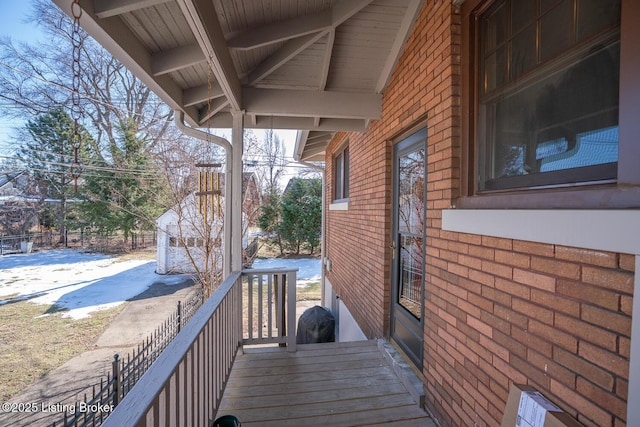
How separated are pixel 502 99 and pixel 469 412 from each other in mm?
1746

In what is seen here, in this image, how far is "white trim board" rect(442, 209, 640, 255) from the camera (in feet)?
2.73

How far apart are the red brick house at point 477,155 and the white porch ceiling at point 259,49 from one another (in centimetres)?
2

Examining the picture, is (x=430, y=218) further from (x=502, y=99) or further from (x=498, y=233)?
(x=502, y=99)

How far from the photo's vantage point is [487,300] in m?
1.49

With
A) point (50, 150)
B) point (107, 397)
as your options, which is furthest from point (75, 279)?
point (107, 397)

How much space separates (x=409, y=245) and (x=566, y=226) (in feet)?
5.49

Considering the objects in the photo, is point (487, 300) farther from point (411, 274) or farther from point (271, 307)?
point (271, 307)

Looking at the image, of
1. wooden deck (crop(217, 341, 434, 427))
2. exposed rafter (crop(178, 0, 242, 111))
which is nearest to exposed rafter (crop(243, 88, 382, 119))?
exposed rafter (crop(178, 0, 242, 111))

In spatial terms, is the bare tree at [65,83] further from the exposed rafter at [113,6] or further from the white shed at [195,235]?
the white shed at [195,235]

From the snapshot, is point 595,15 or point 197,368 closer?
point 595,15

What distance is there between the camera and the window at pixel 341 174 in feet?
17.5

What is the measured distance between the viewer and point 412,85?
240 cm

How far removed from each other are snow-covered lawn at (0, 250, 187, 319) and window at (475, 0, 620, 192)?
973 cm

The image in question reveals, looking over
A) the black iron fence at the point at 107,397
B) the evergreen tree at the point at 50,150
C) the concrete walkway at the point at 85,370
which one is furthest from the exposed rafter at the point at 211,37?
the evergreen tree at the point at 50,150
